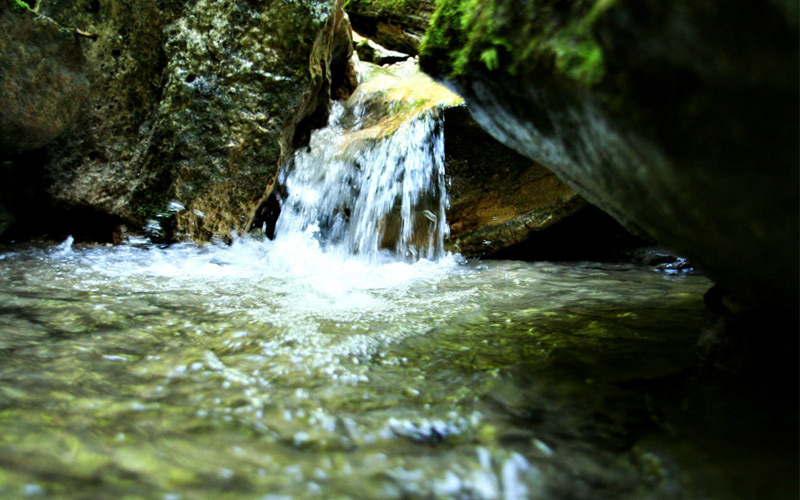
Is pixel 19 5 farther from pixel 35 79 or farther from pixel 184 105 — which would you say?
pixel 184 105

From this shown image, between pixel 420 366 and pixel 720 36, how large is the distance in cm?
168

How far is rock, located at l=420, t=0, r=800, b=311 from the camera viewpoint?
3.08 feet

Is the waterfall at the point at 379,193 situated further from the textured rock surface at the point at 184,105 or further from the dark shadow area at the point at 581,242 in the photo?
the dark shadow area at the point at 581,242

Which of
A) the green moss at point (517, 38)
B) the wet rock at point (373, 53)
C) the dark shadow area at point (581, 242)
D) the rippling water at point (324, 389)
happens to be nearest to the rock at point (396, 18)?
the wet rock at point (373, 53)

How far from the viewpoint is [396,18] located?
10789 millimetres

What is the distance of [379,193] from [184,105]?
2.78m

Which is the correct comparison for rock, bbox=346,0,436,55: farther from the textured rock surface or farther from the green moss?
the green moss

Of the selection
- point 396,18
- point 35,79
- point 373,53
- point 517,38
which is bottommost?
point 517,38

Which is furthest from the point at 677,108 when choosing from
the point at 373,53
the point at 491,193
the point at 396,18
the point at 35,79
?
the point at 396,18

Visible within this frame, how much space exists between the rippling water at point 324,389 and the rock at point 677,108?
2.33 ft

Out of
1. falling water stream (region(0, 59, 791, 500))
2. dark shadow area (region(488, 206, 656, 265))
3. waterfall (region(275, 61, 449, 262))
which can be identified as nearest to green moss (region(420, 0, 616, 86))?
falling water stream (region(0, 59, 791, 500))

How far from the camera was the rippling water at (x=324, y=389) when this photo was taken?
4.22ft

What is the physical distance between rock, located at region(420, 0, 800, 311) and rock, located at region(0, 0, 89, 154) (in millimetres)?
5389

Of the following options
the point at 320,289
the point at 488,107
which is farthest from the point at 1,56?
the point at 488,107
